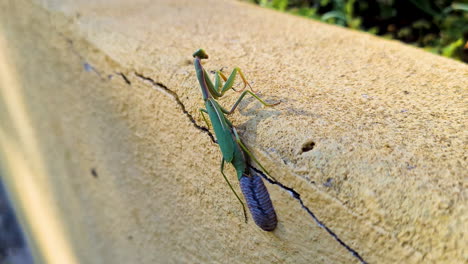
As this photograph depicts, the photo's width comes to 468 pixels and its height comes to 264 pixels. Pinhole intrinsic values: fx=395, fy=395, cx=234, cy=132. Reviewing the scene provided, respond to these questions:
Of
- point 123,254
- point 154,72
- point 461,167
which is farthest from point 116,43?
point 461,167

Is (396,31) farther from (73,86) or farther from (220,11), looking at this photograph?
(73,86)

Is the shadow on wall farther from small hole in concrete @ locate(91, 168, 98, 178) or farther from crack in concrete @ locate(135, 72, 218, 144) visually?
crack in concrete @ locate(135, 72, 218, 144)

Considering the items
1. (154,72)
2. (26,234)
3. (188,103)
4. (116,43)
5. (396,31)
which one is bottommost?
(26,234)

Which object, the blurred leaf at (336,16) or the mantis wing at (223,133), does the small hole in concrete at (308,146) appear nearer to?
the mantis wing at (223,133)

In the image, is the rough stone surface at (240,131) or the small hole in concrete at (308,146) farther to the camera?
the small hole in concrete at (308,146)

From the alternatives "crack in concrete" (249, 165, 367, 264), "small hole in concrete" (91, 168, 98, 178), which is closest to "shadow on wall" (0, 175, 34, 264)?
"small hole in concrete" (91, 168, 98, 178)

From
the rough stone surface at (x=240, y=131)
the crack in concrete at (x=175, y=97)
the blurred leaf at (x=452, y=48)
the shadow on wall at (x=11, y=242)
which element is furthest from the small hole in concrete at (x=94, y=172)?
the shadow on wall at (x=11, y=242)
